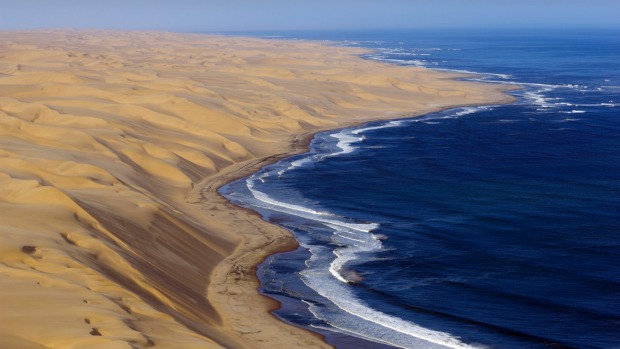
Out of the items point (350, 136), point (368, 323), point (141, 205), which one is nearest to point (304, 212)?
point (141, 205)

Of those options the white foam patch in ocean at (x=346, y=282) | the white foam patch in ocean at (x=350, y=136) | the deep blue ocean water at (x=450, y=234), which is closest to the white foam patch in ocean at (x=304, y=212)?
the white foam patch in ocean at (x=346, y=282)

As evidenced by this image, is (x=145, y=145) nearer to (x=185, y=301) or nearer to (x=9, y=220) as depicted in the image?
(x=9, y=220)

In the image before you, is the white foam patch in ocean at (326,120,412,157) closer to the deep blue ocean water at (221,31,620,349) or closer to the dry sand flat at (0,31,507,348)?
the deep blue ocean water at (221,31,620,349)

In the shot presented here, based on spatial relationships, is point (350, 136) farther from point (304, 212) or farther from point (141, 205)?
point (141, 205)

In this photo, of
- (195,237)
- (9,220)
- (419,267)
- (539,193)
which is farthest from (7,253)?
(539,193)

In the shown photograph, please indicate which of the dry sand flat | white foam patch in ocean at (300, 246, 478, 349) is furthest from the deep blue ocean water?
the dry sand flat

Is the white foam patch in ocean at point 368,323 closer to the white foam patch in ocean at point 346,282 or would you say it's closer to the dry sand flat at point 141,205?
the white foam patch in ocean at point 346,282
